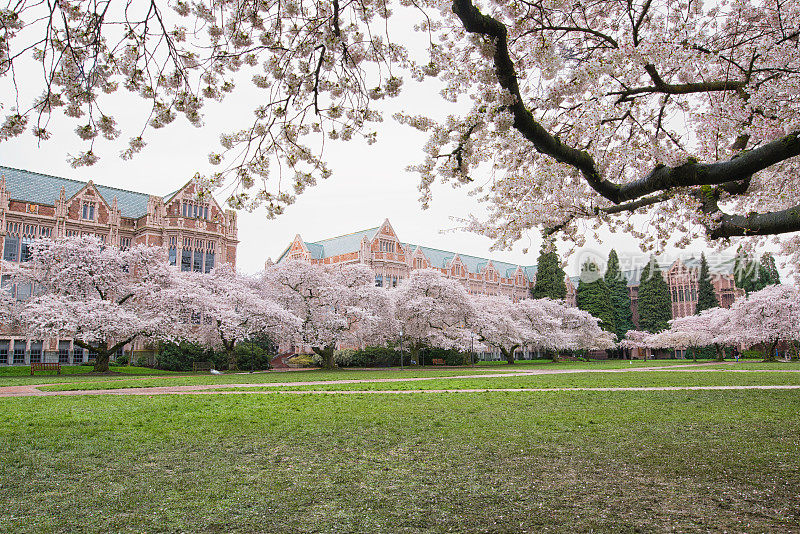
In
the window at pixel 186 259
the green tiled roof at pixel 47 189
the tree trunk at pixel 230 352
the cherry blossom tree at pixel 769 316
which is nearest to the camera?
the tree trunk at pixel 230 352

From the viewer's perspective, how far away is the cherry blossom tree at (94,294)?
27078 millimetres

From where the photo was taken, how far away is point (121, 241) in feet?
134

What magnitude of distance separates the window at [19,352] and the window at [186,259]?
38.2ft

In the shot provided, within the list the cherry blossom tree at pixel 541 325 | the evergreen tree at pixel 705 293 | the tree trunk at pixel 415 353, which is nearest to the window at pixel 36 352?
the tree trunk at pixel 415 353

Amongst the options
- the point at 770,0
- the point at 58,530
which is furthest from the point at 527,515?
the point at 770,0

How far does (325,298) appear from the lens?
34875 millimetres

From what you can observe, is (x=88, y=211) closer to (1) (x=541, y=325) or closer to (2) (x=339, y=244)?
(2) (x=339, y=244)

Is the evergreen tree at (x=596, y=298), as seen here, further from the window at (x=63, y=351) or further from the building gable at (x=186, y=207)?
the window at (x=63, y=351)

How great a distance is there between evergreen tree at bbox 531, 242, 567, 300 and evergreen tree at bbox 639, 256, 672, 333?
12.8 metres

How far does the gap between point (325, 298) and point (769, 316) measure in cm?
3445

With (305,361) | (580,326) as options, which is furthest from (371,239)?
(580,326)

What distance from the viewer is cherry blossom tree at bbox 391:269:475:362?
38.7 meters

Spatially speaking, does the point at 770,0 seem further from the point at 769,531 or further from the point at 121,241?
the point at 121,241

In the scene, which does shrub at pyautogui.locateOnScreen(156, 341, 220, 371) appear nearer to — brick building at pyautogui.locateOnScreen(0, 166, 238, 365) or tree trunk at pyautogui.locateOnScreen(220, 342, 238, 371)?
tree trunk at pyautogui.locateOnScreen(220, 342, 238, 371)
